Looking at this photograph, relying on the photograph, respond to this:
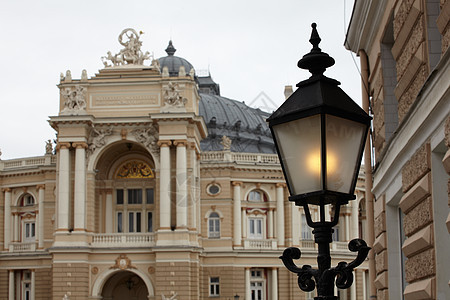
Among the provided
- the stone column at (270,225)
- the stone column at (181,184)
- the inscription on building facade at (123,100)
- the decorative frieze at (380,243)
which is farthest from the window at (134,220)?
the decorative frieze at (380,243)

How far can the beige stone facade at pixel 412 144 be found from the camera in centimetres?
916

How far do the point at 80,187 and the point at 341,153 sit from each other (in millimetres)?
43851

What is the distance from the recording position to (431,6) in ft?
33.3

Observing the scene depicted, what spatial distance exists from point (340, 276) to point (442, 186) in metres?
3.34

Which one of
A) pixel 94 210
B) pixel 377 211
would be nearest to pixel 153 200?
pixel 94 210

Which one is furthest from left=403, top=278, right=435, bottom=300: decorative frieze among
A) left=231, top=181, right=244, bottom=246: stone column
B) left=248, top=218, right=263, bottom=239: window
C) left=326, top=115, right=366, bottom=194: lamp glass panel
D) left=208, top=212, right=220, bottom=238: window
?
left=248, top=218, right=263, bottom=239: window

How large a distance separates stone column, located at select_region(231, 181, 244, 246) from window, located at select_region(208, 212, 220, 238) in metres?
1.12

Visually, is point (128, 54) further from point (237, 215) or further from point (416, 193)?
point (416, 193)

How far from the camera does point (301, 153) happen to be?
647 centimetres

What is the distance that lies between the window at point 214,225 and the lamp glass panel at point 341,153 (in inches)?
1974

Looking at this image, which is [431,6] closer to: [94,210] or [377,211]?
[377,211]

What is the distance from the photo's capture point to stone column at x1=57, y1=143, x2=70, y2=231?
49.1 metres

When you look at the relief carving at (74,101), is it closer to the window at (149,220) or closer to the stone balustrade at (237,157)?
the window at (149,220)

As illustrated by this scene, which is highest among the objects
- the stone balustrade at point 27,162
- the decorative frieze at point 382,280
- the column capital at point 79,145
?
the stone balustrade at point 27,162
